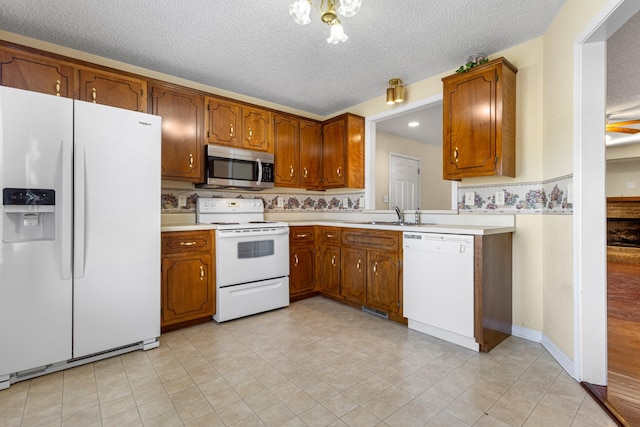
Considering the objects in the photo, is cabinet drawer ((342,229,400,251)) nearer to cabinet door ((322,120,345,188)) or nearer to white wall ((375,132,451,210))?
cabinet door ((322,120,345,188))

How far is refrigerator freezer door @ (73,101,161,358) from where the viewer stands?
2029mm

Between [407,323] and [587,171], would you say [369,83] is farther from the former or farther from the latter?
[407,323]

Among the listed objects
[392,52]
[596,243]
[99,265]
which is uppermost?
[392,52]

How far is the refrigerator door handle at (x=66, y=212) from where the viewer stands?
1.95m

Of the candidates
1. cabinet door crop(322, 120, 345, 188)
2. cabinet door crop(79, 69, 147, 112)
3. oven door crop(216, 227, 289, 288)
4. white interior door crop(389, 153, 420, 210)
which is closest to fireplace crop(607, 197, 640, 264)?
white interior door crop(389, 153, 420, 210)

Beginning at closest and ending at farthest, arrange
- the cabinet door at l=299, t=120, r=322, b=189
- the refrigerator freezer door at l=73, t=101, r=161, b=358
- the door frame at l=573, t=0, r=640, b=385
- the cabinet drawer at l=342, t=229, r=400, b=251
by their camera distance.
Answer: the door frame at l=573, t=0, r=640, b=385
the refrigerator freezer door at l=73, t=101, r=161, b=358
the cabinet drawer at l=342, t=229, r=400, b=251
the cabinet door at l=299, t=120, r=322, b=189

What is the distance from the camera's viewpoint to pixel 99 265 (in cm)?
210

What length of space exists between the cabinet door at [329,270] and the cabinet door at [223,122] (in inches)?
63.3

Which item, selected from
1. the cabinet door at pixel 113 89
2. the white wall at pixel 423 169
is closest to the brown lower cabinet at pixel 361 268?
the white wall at pixel 423 169

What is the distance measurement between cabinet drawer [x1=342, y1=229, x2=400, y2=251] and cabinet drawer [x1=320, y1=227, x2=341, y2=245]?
10 cm

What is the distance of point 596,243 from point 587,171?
17.3 inches

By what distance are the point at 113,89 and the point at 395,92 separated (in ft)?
8.70

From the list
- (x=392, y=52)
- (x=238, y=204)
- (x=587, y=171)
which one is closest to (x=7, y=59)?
(x=238, y=204)

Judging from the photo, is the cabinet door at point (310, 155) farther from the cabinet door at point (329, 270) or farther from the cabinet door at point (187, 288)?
the cabinet door at point (187, 288)
